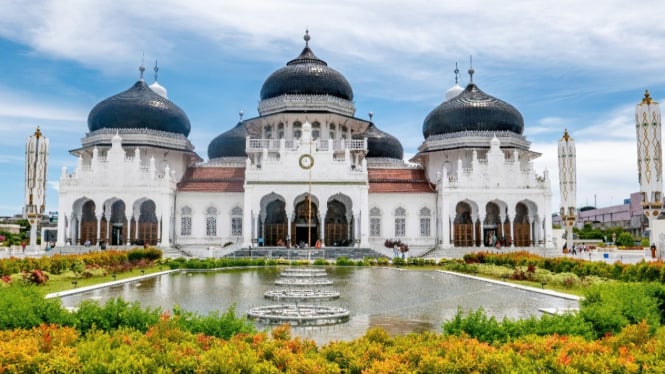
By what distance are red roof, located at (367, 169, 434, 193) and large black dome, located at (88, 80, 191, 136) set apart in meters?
16.9

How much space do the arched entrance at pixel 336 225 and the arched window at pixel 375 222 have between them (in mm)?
1888

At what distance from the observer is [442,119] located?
156 feet

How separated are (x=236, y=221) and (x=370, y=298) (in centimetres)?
3010

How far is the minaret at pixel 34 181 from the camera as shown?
41344 mm

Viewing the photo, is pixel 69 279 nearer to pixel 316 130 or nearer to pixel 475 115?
pixel 316 130

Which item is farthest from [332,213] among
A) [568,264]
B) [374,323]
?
[374,323]

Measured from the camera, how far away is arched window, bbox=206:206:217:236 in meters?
44.1

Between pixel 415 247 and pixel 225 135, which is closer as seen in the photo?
pixel 415 247

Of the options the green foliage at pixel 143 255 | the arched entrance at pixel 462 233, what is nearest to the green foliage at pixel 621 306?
the green foliage at pixel 143 255

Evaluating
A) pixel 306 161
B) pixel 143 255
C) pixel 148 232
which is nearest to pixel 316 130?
pixel 306 161

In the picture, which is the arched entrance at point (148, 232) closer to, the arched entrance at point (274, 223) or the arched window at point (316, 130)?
the arched entrance at point (274, 223)

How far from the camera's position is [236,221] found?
44.3 metres

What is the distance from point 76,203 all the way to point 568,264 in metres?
35.3

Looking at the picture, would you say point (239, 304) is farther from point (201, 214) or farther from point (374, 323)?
point (201, 214)
